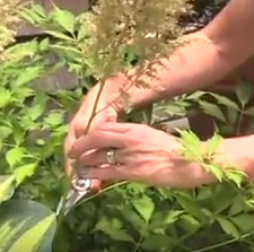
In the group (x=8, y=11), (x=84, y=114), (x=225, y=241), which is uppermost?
(x=8, y=11)

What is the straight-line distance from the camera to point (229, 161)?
3.79 ft

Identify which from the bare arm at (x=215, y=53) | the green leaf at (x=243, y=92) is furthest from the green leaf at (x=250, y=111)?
the bare arm at (x=215, y=53)

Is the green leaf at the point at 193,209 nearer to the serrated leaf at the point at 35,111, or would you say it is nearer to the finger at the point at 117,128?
the finger at the point at 117,128

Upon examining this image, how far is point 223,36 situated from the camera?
1508 millimetres

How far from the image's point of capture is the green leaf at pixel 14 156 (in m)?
1.16

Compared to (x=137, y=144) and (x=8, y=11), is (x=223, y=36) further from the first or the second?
(x=8, y=11)

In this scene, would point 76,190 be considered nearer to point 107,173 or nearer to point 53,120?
point 107,173

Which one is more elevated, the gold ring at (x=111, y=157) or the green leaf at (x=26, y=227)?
the gold ring at (x=111, y=157)

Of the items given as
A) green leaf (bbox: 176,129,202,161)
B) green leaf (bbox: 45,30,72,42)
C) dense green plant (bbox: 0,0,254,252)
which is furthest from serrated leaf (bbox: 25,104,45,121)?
green leaf (bbox: 176,129,202,161)

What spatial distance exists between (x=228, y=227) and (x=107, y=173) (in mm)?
159

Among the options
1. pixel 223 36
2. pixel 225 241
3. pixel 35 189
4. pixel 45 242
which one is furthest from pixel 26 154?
pixel 223 36

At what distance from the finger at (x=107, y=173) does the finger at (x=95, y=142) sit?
0.09ft

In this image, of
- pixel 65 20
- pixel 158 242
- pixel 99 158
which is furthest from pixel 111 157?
pixel 65 20

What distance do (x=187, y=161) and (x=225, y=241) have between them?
0.13 m
